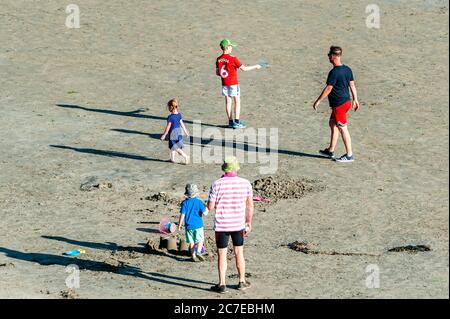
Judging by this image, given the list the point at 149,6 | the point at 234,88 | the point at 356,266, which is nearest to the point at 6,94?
the point at 234,88

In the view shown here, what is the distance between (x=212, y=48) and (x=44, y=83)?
4.85 meters

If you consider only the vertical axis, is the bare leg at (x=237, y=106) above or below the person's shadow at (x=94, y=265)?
above

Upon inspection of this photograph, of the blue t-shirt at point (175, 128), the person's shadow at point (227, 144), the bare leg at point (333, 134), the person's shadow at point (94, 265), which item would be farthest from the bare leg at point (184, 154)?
the person's shadow at point (94, 265)

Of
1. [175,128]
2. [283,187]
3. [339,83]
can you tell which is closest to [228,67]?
[175,128]

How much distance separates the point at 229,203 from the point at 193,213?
5.43ft

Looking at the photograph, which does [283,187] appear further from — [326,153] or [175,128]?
[175,128]

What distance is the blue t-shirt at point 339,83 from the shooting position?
890 inches

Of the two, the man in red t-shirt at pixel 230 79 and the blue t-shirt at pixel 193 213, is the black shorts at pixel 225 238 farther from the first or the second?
the man in red t-shirt at pixel 230 79

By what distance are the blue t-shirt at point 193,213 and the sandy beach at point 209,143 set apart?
63 centimetres

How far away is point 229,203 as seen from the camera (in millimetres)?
16297

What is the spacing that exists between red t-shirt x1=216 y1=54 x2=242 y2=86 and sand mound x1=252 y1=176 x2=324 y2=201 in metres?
3.78

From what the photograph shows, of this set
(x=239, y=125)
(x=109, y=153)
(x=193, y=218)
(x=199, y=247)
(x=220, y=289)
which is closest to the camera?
(x=220, y=289)

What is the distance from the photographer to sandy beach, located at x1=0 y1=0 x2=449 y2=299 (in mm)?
17484

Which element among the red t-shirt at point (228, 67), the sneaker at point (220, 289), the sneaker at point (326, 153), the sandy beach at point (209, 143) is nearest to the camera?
the sneaker at point (220, 289)
